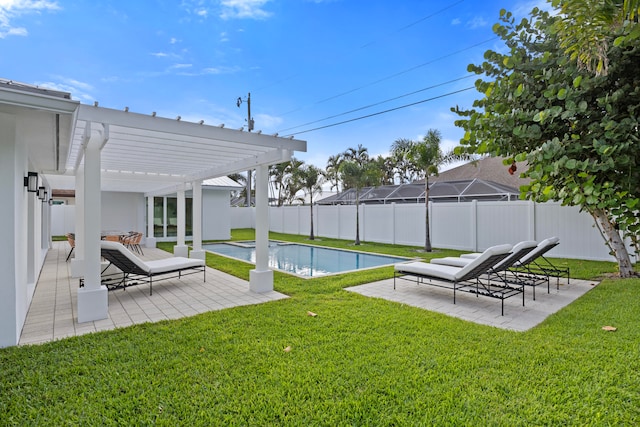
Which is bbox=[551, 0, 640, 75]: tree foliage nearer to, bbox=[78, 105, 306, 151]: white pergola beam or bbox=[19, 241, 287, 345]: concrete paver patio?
bbox=[78, 105, 306, 151]: white pergola beam

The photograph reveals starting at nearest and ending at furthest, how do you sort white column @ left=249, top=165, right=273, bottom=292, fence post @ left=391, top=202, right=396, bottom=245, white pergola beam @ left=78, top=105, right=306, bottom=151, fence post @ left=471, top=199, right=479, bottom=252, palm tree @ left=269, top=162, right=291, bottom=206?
white pergola beam @ left=78, top=105, right=306, bottom=151
white column @ left=249, top=165, right=273, bottom=292
fence post @ left=471, top=199, right=479, bottom=252
fence post @ left=391, top=202, right=396, bottom=245
palm tree @ left=269, top=162, right=291, bottom=206

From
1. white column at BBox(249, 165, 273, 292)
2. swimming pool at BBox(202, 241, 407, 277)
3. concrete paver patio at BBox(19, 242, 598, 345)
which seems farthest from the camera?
swimming pool at BBox(202, 241, 407, 277)

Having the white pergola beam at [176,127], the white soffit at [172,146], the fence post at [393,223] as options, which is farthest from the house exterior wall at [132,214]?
the white pergola beam at [176,127]

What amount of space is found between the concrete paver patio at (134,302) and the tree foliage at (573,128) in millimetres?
5547

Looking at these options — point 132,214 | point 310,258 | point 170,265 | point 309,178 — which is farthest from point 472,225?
point 132,214

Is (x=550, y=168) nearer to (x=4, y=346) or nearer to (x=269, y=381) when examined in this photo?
(x=269, y=381)

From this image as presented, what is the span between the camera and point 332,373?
365 cm

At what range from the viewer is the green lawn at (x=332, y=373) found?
2.94 meters

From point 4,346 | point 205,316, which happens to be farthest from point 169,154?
point 4,346

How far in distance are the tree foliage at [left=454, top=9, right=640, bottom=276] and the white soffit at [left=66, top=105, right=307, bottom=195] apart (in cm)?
481

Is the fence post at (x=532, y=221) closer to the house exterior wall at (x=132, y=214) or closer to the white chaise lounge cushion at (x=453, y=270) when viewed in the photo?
the white chaise lounge cushion at (x=453, y=270)

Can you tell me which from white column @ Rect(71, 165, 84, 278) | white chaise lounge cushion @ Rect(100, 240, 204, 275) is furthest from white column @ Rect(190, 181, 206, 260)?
white column @ Rect(71, 165, 84, 278)

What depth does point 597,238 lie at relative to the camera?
11164mm

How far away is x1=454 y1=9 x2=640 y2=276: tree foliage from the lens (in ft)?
5.34
